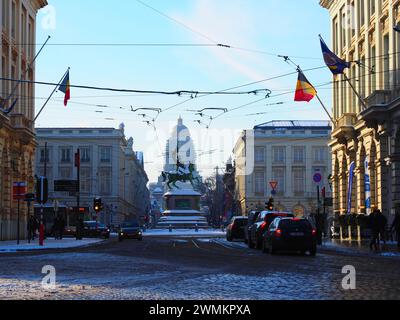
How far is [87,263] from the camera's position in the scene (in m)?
24.0

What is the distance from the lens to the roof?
135000 millimetres

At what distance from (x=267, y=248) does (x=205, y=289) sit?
18.8 m

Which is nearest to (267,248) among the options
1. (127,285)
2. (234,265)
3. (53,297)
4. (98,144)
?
(234,265)

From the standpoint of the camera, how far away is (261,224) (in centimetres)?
3734

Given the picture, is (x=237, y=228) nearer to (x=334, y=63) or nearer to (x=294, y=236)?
(x=334, y=63)

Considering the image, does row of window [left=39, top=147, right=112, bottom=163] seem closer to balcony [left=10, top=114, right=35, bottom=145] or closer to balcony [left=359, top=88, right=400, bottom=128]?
balcony [left=10, top=114, right=35, bottom=145]

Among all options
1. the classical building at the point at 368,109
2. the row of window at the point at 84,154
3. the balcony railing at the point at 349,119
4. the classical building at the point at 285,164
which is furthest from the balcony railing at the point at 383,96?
the row of window at the point at 84,154

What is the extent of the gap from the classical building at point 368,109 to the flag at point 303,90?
4.74 m

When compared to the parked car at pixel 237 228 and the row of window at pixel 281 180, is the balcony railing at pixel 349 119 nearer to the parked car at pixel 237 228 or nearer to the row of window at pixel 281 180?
the parked car at pixel 237 228

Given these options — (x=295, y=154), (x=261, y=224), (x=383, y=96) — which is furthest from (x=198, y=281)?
(x=295, y=154)

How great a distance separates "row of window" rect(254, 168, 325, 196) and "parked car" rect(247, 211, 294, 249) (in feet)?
313

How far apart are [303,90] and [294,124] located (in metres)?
98.8

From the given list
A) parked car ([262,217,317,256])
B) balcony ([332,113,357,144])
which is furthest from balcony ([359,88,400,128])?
parked car ([262,217,317,256])

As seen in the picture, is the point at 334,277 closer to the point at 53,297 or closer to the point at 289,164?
the point at 53,297
